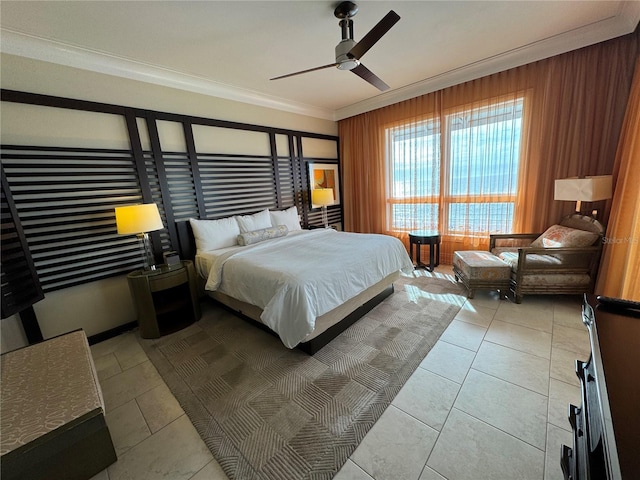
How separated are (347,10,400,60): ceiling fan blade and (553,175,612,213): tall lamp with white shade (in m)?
2.36

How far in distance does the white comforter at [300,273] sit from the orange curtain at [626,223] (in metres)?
1.80

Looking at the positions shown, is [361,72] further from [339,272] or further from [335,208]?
[335,208]

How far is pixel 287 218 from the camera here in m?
3.99

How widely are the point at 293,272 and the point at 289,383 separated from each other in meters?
0.83

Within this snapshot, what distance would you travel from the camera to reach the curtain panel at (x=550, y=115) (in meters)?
2.63

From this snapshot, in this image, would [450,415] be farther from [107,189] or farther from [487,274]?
[107,189]

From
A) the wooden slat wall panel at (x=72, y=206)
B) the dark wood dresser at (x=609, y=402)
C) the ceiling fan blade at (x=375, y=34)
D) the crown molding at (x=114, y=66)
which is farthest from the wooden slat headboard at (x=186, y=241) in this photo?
the dark wood dresser at (x=609, y=402)

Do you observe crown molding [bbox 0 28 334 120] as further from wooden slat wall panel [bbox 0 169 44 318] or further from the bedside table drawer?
the bedside table drawer

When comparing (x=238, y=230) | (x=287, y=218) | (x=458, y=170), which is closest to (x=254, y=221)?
(x=238, y=230)

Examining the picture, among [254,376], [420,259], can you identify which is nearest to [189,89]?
[254,376]

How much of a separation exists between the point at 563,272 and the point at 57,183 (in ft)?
16.6

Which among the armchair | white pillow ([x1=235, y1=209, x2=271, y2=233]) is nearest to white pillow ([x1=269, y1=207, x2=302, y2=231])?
white pillow ([x1=235, y1=209, x2=271, y2=233])

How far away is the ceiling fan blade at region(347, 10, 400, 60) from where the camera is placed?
1.72 metres

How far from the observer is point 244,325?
9.01ft
